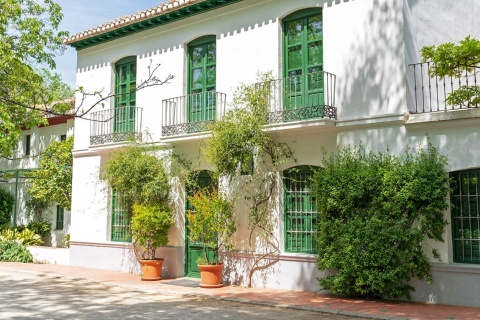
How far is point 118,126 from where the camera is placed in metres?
16.4

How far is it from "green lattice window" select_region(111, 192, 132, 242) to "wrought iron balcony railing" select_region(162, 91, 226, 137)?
3.04 metres

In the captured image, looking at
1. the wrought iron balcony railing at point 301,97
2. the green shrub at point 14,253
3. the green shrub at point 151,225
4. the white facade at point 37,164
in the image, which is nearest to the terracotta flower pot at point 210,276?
the green shrub at point 151,225

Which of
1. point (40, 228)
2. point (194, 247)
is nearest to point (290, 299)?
point (194, 247)

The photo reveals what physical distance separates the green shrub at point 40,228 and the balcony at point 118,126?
8457 millimetres

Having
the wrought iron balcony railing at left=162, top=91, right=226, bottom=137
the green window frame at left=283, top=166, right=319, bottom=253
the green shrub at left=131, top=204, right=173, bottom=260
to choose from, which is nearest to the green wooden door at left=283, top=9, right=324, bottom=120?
the green window frame at left=283, top=166, right=319, bottom=253

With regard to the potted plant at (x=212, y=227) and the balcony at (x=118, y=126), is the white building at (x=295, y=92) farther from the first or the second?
the potted plant at (x=212, y=227)

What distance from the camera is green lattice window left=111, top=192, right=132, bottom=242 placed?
16.0 metres

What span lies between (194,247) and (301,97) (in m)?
5.05

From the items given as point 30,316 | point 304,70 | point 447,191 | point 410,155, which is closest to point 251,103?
point 304,70

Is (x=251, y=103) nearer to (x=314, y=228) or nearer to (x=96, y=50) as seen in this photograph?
(x=314, y=228)

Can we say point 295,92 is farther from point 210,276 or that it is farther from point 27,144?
point 27,144

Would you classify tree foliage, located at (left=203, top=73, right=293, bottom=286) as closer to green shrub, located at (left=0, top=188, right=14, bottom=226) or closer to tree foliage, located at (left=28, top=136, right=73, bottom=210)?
tree foliage, located at (left=28, top=136, right=73, bottom=210)

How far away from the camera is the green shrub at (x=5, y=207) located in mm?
25062

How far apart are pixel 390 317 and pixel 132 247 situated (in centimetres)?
867
